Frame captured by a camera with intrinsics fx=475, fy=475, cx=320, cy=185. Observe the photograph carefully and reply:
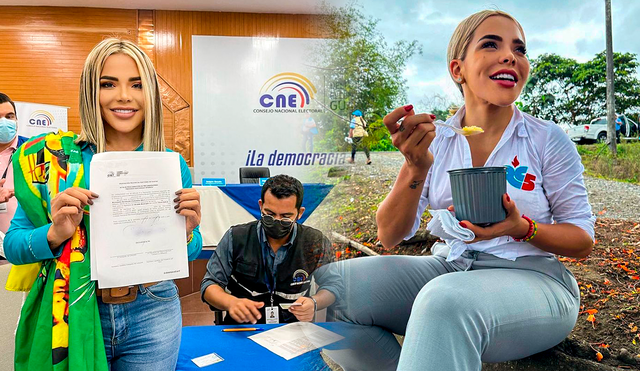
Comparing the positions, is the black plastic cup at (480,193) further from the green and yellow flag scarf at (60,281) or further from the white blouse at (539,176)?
the green and yellow flag scarf at (60,281)

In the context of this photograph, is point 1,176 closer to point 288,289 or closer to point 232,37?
point 288,289

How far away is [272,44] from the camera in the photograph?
19.1 feet

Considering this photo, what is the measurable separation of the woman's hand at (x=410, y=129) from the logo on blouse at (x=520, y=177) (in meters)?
0.18

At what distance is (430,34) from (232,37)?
5099 mm

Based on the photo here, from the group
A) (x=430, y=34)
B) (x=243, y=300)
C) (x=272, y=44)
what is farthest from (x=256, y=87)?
(x=430, y=34)

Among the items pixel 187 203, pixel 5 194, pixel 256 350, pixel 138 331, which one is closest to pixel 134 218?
pixel 187 203

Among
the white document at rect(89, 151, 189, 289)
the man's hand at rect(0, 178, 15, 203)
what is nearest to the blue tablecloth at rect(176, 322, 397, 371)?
the white document at rect(89, 151, 189, 289)

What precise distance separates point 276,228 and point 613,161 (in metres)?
0.98

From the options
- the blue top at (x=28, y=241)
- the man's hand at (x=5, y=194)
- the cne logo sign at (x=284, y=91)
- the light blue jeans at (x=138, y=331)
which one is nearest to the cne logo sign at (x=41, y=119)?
the cne logo sign at (x=284, y=91)

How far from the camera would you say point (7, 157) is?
306 cm

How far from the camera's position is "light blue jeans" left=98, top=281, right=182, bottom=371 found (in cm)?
94

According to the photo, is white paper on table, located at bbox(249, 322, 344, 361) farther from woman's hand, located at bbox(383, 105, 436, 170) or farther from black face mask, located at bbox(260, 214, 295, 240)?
woman's hand, located at bbox(383, 105, 436, 170)

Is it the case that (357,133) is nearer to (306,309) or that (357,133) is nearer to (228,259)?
(306,309)

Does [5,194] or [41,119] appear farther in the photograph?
[41,119]
